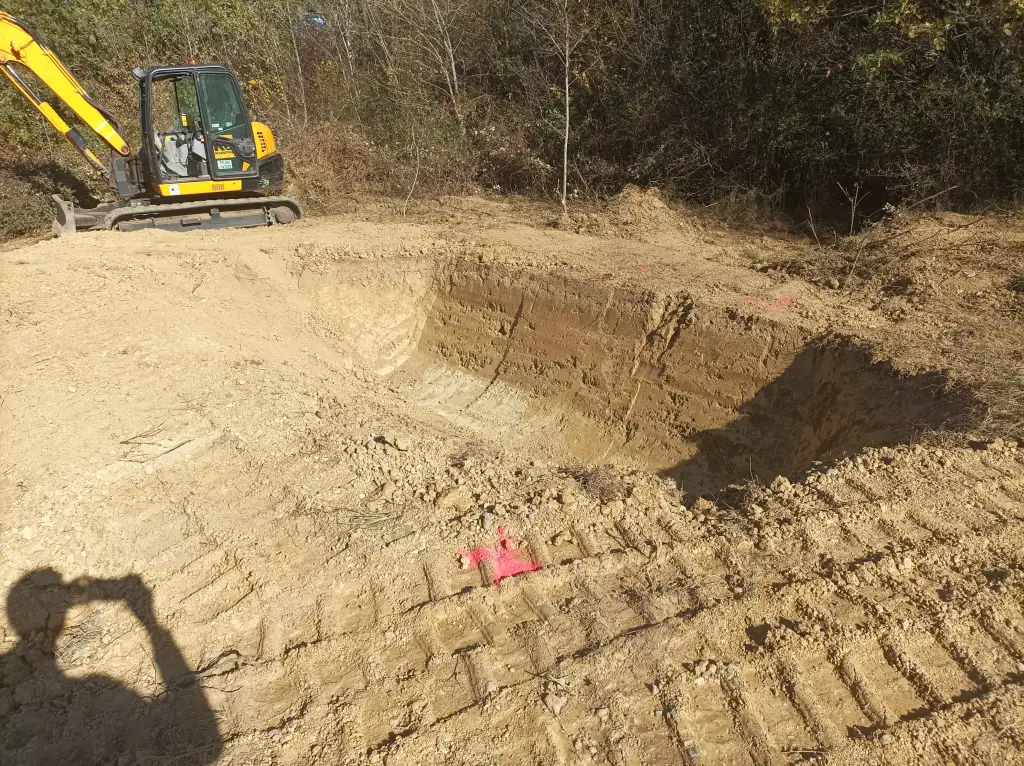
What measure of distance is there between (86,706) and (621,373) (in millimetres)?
5423

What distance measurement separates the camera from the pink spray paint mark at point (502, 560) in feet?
11.7

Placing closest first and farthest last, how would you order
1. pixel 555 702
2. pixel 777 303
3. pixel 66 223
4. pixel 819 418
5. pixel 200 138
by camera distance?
pixel 555 702
pixel 819 418
pixel 777 303
pixel 66 223
pixel 200 138

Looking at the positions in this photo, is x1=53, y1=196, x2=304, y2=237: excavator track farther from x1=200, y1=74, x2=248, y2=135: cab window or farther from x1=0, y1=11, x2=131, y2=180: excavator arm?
x1=200, y1=74, x2=248, y2=135: cab window

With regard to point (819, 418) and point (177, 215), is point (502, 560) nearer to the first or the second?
point (819, 418)

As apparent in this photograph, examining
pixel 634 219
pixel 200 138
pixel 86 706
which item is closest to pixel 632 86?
pixel 634 219

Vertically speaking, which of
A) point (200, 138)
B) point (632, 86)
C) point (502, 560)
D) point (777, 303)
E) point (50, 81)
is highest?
point (632, 86)

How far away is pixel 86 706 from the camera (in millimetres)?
3006

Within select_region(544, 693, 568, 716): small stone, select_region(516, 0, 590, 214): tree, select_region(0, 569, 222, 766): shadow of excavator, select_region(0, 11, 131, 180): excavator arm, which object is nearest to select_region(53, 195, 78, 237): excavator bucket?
select_region(0, 11, 131, 180): excavator arm

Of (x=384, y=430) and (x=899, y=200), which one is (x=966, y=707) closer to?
(x=384, y=430)

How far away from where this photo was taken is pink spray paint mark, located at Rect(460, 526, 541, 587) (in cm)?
357

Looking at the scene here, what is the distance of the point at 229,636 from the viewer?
3291 millimetres

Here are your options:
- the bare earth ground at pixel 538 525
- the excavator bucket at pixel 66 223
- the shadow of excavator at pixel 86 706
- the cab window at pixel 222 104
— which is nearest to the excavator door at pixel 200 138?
the cab window at pixel 222 104

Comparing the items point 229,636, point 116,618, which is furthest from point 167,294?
point 229,636

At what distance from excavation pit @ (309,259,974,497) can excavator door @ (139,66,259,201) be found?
115 inches
